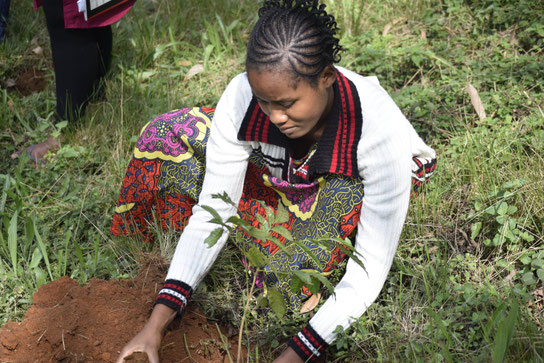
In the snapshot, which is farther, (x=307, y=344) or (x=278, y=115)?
(x=307, y=344)

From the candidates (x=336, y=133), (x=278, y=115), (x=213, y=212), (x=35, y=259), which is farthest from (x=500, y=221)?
(x=35, y=259)

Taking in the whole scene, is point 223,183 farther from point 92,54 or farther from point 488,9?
point 488,9

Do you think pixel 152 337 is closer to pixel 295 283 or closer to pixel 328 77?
pixel 295 283

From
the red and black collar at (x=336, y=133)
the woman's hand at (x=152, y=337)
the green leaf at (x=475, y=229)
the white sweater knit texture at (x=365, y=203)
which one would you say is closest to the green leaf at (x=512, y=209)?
the green leaf at (x=475, y=229)

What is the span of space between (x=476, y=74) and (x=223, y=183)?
176 centimetres

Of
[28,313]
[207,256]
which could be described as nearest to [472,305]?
[207,256]

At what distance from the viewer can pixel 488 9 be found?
3.44 metres

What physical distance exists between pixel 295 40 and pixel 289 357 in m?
0.97

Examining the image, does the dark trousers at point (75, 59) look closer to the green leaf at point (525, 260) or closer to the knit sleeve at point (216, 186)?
the knit sleeve at point (216, 186)

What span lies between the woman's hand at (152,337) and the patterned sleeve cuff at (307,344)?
16.1 inches

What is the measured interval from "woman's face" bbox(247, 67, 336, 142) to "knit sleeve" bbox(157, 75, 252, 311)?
325mm

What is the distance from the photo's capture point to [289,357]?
1.83 meters

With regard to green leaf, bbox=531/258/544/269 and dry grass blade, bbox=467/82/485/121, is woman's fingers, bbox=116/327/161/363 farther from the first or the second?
dry grass blade, bbox=467/82/485/121

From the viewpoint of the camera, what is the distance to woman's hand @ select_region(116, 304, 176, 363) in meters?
1.76
